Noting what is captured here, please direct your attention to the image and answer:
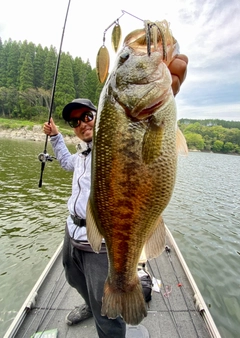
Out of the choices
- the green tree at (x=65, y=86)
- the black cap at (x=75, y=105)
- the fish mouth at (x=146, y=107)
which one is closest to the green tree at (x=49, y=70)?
the green tree at (x=65, y=86)

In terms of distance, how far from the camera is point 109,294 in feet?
5.81

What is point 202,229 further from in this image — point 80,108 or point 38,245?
point 80,108

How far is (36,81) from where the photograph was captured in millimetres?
61094

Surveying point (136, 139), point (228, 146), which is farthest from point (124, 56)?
point (228, 146)

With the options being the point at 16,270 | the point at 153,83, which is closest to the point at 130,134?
the point at 153,83

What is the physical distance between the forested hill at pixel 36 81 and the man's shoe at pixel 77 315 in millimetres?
49433

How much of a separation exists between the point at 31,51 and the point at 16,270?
68.8m

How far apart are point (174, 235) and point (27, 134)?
4330 cm

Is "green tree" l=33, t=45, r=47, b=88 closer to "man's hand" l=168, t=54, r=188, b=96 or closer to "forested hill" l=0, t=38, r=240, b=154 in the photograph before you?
"forested hill" l=0, t=38, r=240, b=154

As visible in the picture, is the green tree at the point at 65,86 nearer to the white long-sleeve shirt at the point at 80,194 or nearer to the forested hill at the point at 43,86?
the forested hill at the point at 43,86

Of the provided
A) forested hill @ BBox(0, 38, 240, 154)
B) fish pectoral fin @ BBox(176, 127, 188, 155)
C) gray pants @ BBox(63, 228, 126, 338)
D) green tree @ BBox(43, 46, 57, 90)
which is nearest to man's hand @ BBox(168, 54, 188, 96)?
fish pectoral fin @ BBox(176, 127, 188, 155)

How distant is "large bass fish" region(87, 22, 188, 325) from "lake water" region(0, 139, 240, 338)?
589mm

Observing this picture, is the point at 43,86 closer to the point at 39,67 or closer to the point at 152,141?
the point at 39,67

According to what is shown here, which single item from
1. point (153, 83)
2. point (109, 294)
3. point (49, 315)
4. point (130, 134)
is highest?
point (153, 83)
